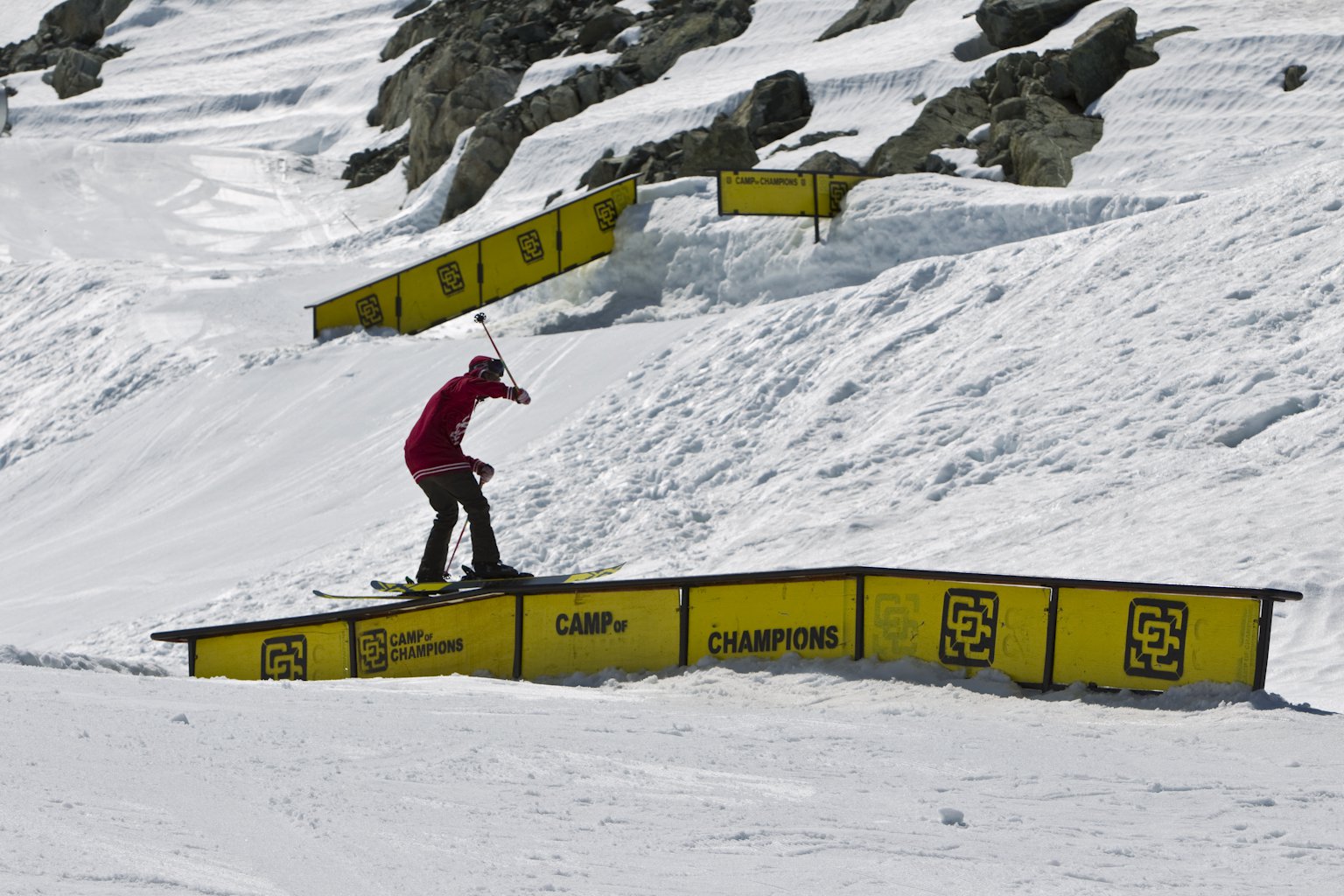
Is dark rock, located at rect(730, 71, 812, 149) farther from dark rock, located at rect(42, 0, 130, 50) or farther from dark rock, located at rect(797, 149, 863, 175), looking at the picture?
dark rock, located at rect(42, 0, 130, 50)

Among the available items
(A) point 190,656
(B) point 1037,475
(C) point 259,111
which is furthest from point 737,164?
(C) point 259,111

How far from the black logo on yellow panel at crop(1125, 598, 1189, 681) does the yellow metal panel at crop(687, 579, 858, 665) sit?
172cm

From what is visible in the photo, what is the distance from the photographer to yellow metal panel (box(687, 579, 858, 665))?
9.72 meters

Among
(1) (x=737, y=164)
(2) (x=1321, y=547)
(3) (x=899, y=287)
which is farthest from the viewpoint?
(1) (x=737, y=164)

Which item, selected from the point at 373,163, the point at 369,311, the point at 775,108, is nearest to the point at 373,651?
the point at 369,311

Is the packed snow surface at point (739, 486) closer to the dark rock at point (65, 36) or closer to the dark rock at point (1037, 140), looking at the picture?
the dark rock at point (1037, 140)

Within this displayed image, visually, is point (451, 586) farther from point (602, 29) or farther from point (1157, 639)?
point (602, 29)

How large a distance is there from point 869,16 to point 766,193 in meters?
17.2

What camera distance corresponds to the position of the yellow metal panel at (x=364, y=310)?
78.6 ft

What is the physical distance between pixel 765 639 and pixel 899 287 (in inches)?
382

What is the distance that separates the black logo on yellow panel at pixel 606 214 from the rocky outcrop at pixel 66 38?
39435 mm

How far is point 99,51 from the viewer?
59.2 m

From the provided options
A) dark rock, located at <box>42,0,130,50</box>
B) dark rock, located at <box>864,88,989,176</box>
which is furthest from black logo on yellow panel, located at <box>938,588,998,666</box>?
dark rock, located at <box>42,0,130,50</box>

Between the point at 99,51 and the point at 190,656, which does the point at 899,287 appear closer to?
the point at 190,656
